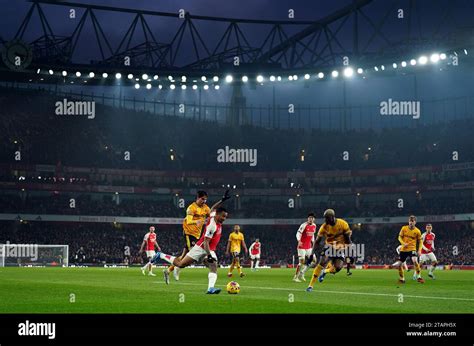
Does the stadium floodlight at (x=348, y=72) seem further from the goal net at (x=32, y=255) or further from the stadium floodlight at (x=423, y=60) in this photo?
the goal net at (x=32, y=255)

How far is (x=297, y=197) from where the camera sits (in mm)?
95500

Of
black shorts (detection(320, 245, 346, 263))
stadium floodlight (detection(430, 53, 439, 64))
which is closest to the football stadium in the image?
stadium floodlight (detection(430, 53, 439, 64))

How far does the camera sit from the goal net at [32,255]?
6022 centimetres

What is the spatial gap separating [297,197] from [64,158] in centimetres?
3234

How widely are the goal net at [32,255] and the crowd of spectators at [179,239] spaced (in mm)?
7499

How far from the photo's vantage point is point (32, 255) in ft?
202

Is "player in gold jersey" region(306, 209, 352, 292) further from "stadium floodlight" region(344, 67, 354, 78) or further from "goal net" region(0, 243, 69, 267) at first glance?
"stadium floodlight" region(344, 67, 354, 78)

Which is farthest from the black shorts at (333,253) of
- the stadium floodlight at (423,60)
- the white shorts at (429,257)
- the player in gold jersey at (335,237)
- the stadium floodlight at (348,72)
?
the stadium floodlight at (348,72)

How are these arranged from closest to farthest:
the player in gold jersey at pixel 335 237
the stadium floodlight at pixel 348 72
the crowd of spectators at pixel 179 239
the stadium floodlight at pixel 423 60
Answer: the player in gold jersey at pixel 335 237, the stadium floodlight at pixel 423 60, the stadium floodlight at pixel 348 72, the crowd of spectators at pixel 179 239

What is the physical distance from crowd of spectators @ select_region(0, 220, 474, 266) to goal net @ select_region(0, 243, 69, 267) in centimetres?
750

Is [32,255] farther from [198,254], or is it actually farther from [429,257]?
[198,254]
